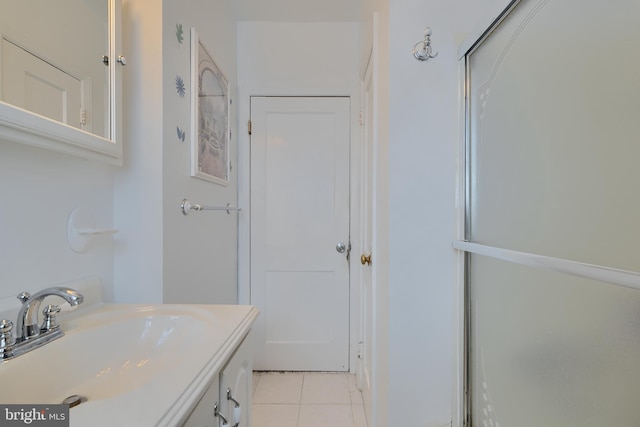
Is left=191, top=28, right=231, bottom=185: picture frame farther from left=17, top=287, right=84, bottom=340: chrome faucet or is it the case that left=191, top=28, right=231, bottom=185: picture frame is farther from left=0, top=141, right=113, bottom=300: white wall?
left=17, top=287, right=84, bottom=340: chrome faucet

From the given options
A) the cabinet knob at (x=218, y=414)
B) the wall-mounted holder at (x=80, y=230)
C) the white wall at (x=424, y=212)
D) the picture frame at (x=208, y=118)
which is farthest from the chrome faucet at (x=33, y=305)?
the white wall at (x=424, y=212)

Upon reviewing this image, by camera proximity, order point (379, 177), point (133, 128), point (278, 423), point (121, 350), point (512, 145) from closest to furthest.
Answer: point (121, 350), point (512, 145), point (133, 128), point (379, 177), point (278, 423)

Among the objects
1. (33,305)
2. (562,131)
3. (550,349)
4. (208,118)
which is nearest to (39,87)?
(33,305)

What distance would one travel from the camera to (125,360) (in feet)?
2.50

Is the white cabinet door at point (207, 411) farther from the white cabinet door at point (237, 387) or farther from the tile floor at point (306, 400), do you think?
the tile floor at point (306, 400)

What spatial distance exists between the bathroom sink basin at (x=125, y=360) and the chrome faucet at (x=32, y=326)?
2 cm

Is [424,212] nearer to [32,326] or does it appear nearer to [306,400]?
[32,326]

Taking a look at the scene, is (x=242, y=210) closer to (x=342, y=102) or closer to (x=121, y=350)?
(x=342, y=102)

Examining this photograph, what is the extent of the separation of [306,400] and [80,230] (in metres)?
1.56

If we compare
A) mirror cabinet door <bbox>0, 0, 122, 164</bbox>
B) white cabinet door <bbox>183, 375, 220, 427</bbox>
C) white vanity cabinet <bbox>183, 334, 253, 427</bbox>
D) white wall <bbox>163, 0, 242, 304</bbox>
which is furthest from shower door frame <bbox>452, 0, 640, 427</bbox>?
mirror cabinet door <bbox>0, 0, 122, 164</bbox>

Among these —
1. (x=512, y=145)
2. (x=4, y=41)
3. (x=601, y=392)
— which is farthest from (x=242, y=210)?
(x=601, y=392)

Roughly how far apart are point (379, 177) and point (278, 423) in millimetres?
1426

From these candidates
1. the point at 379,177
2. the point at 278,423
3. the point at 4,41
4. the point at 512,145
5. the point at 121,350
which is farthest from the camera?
the point at 278,423

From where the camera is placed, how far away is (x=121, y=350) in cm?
77
